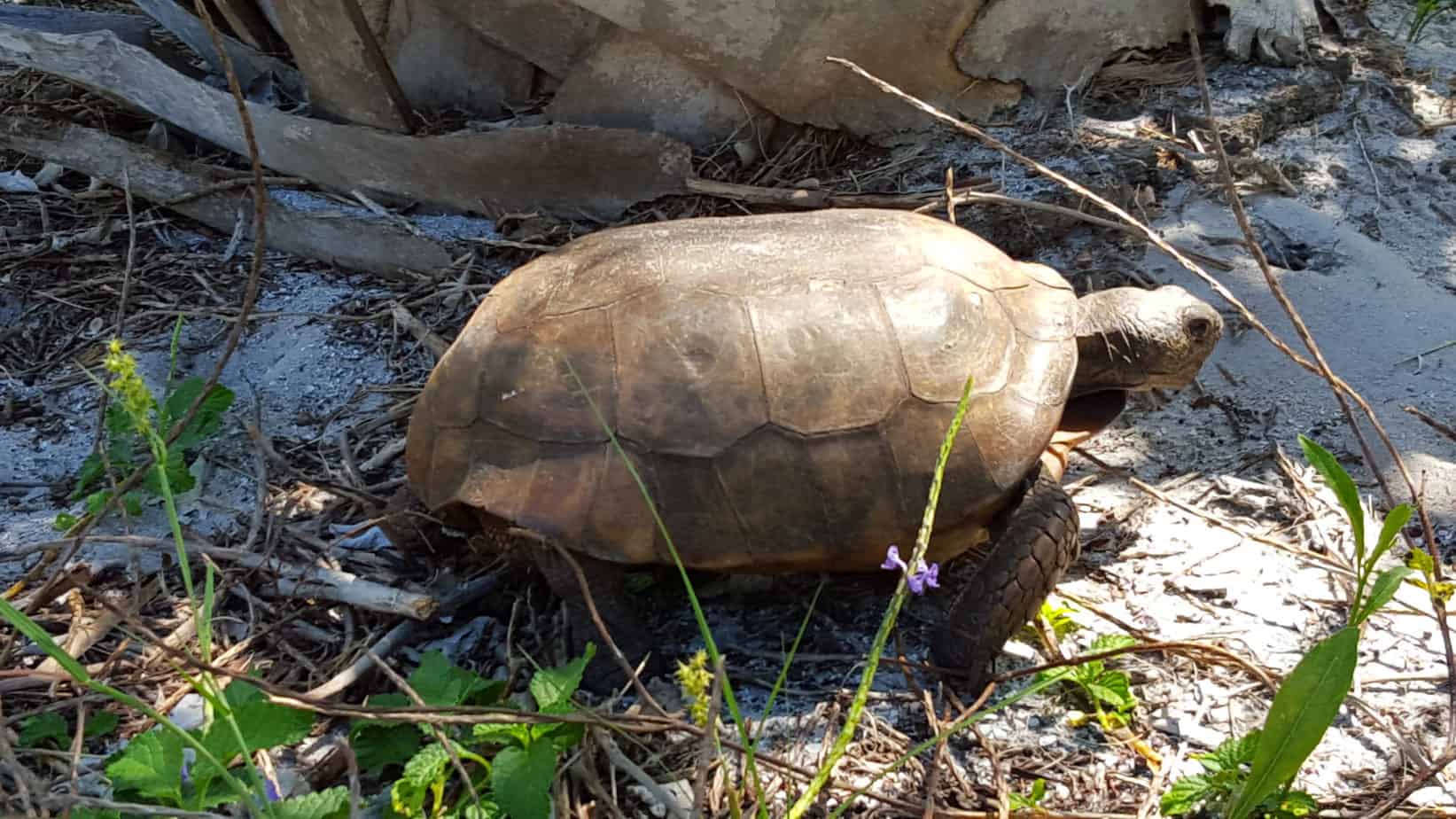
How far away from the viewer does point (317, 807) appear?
2092 millimetres

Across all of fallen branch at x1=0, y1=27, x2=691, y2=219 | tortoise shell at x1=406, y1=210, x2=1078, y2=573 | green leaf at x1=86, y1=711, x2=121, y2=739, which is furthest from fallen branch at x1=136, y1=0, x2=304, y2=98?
green leaf at x1=86, y1=711, x2=121, y2=739

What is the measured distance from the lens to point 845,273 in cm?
270

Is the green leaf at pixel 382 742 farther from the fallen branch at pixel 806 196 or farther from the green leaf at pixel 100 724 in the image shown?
the fallen branch at pixel 806 196

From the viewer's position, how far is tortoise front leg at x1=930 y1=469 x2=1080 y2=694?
97.9 inches

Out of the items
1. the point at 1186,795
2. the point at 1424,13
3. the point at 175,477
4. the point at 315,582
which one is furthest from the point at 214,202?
the point at 1424,13

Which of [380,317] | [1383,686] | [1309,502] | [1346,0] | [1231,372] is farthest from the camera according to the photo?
[1346,0]

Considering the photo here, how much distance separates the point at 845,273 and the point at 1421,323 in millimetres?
2046

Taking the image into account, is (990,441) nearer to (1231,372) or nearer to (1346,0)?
(1231,372)

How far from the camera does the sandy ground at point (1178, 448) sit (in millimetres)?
2463

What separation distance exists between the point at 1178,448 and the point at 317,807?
2420mm

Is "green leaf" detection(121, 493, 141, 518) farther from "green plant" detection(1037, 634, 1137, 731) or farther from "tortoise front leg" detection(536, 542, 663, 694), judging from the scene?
"green plant" detection(1037, 634, 1137, 731)

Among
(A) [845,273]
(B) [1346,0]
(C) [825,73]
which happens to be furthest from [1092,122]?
(A) [845,273]

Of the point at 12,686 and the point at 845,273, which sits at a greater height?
the point at 845,273

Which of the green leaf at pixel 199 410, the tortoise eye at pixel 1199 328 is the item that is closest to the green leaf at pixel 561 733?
the green leaf at pixel 199 410
